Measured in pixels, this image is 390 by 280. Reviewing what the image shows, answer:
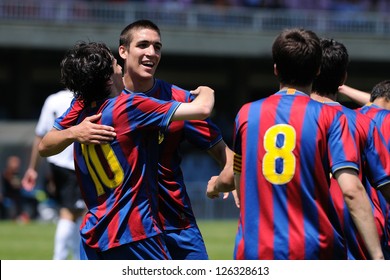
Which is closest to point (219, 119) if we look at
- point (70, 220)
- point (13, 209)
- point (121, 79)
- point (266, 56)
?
point (266, 56)

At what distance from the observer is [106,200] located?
541 centimetres

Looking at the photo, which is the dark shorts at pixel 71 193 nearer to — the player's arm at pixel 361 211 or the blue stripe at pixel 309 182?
the blue stripe at pixel 309 182

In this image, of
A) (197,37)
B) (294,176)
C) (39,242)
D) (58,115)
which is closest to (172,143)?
(294,176)

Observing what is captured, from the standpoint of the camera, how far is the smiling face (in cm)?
605

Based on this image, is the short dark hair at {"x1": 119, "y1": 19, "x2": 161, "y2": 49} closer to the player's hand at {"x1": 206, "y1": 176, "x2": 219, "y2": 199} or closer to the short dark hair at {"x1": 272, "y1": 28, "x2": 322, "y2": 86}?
the player's hand at {"x1": 206, "y1": 176, "x2": 219, "y2": 199}

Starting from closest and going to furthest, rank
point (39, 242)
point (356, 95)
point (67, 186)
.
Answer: point (356, 95) → point (67, 186) → point (39, 242)

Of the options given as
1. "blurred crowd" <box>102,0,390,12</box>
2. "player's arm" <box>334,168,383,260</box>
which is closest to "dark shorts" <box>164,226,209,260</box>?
"player's arm" <box>334,168,383,260</box>

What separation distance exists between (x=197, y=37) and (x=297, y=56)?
23579 millimetres

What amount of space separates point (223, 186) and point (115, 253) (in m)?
0.70

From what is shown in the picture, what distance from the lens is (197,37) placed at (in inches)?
1107

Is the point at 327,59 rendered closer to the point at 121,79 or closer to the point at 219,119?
the point at 121,79

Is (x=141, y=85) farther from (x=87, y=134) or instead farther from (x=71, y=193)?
(x=71, y=193)

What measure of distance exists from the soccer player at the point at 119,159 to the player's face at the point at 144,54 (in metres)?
0.51

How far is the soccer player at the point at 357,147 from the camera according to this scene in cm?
489
